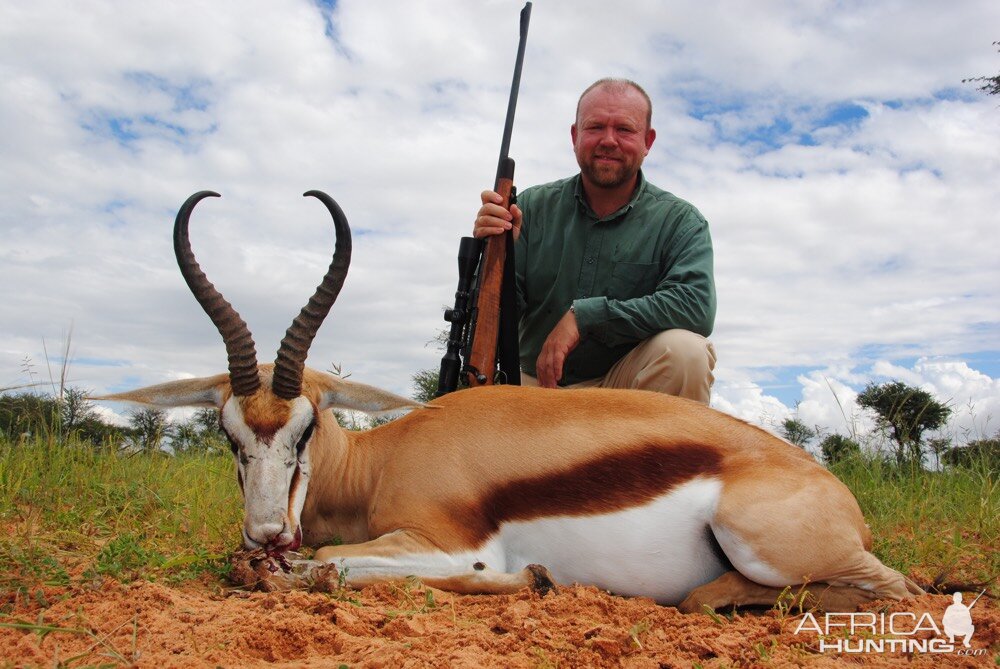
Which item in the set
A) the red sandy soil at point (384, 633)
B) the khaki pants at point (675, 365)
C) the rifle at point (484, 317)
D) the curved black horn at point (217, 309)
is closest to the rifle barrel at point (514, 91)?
the rifle at point (484, 317)

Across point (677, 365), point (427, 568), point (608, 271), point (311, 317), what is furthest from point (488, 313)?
point (427, 568)

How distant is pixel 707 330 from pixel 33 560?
14.0 feet

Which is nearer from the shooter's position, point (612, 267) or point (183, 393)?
point (183, 393)

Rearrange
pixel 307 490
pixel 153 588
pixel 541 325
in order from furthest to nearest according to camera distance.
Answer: pixel 541 325 < pixel 307 490 < pixel 153 588

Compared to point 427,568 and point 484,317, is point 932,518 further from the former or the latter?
point 427,568

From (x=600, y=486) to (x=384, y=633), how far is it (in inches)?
50.0

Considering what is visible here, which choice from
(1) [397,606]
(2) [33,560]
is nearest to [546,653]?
(1) [397,606]

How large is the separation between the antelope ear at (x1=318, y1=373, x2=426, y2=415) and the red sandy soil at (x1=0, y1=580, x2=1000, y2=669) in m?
1.02

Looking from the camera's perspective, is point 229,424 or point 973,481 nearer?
point 229,424

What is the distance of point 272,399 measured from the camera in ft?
12.5

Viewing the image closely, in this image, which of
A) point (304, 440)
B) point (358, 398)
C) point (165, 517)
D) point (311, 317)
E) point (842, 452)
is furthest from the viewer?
point (842, 452)

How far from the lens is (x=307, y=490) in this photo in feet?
13.4

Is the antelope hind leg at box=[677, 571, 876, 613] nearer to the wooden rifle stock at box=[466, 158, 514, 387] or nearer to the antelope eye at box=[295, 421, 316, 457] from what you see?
the antelope eye at box=[295, 421, 316, 457]

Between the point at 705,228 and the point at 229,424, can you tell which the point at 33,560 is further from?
the point at 705,228
